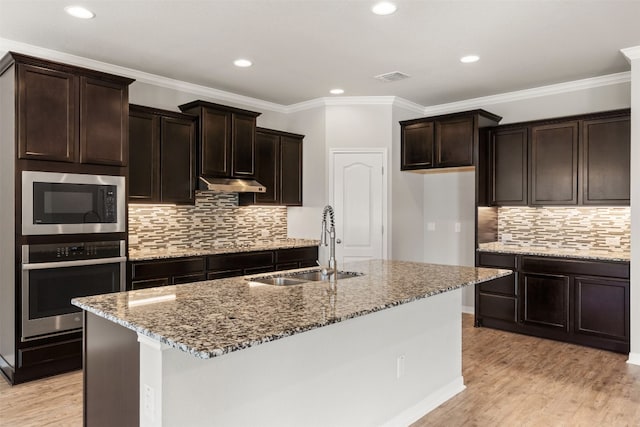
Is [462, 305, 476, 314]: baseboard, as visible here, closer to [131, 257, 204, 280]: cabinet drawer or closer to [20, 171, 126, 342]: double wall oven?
[131, 257, 204, 280]: cabinet drawer

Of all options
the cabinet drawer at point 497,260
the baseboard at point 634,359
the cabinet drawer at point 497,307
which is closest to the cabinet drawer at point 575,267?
the cabinet drawer at point 497,260

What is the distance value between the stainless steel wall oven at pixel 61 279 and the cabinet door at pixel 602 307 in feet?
13.9

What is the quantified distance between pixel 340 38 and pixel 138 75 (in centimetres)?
216

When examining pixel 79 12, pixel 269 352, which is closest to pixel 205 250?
pixel 79 12

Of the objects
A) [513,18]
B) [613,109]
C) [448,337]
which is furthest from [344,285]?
[613,109]

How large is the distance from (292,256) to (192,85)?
2219 millimetres

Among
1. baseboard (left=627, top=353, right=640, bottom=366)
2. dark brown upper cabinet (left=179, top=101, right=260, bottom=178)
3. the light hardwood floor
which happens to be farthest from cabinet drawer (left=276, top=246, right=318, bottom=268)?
baseboard (left=627, top=353, right=640, bottom=366)

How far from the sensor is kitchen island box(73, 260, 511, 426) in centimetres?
163

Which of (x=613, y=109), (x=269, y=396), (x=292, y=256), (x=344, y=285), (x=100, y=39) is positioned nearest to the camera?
(x=269, y=396)

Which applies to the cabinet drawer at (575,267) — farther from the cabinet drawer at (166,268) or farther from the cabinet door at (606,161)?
the cabinet drawer at (166,268)

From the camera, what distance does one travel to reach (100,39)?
3.65 meters

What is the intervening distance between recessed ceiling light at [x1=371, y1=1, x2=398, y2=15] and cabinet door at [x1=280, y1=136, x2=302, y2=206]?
2.74 metres

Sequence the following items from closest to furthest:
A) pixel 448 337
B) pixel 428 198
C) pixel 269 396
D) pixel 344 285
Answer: pixel 269 396, pixel 344 285, pixel 448 337, pixel 428 198

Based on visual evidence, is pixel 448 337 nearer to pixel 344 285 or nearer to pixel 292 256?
pixel 344 285
